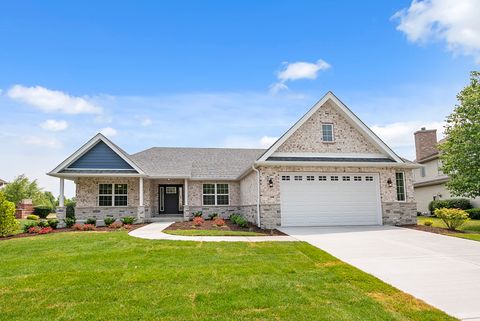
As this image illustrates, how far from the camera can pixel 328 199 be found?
1603cm

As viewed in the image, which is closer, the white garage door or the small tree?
the small tree

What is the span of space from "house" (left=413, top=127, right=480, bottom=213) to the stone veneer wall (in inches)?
577

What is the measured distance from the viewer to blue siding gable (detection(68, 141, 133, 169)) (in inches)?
737

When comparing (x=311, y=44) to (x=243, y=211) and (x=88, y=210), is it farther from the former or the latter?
(x=88, y=210)

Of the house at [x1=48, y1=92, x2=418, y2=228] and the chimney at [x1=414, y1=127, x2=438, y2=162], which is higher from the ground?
the chimney at [x1=414, y1=127, x2=438, y2=162]

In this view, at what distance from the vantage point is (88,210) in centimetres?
1939

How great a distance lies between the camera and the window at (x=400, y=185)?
1722 cm

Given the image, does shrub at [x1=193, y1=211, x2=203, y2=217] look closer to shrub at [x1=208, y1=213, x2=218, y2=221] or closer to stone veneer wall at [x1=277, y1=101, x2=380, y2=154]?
shrub at [x1=208, y1=213, x2=218, y2=221]

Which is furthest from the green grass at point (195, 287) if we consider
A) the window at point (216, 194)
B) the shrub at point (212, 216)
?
the window at point (216, 194)

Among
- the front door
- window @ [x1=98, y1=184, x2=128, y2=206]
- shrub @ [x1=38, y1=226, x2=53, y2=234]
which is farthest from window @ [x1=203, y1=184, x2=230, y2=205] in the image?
shrub @ [x1=38, y1=226, x2=53, y2=234]

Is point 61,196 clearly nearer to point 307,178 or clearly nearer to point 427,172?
point 307,178

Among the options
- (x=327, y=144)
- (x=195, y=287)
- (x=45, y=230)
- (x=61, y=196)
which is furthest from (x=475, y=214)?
(x=61, y=196)

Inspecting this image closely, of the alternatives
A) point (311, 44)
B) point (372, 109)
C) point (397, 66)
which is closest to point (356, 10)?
point (311, 44)

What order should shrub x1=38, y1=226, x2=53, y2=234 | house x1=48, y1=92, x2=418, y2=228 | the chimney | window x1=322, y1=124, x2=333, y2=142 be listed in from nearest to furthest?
shrub x1=38, y1=226, x2=53, y2=234, house x1=48, y1=92, x2=418, y2=228, window x1=322, y1=124, x2=333, y2=142, the chimney
